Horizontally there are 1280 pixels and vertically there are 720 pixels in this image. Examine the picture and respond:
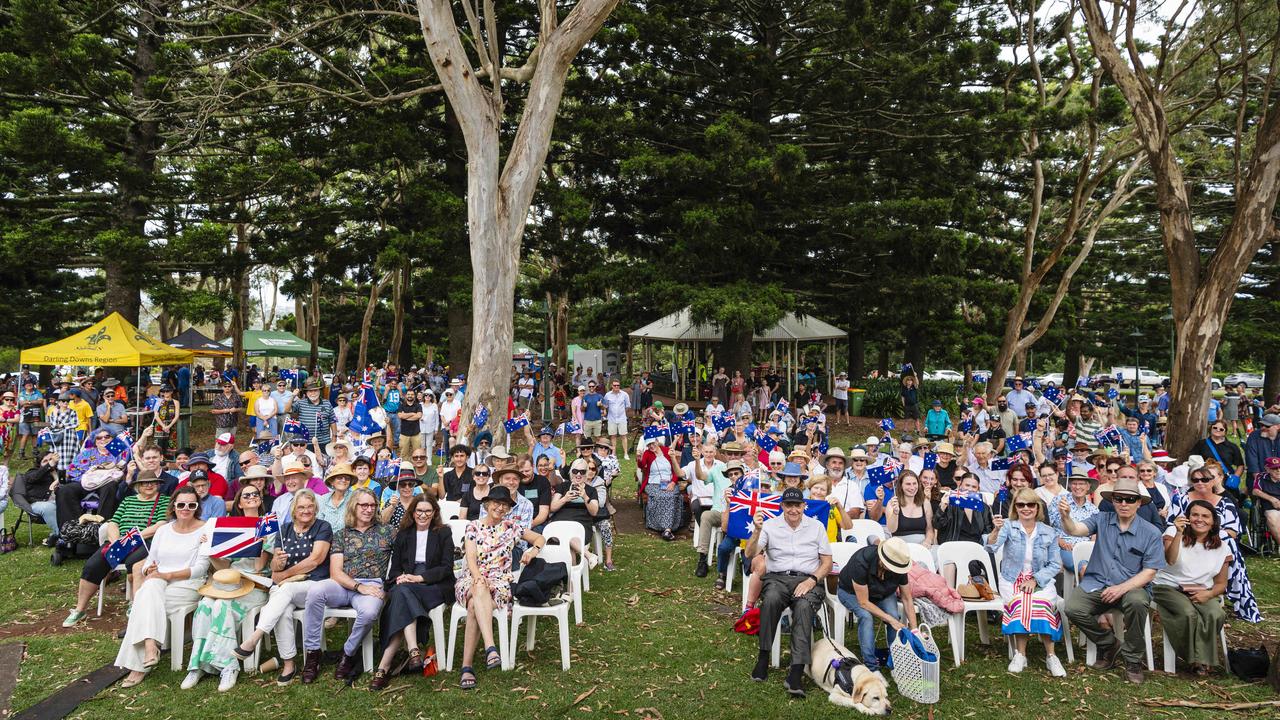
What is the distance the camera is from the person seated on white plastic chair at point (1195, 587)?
5254mm

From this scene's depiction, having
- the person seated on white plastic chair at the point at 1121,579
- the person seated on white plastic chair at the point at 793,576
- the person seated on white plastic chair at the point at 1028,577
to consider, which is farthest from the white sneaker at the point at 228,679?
the person seated on white plastic chair at the point at 1121,579

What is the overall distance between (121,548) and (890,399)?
19.8m

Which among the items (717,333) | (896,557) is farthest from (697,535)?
(717,333)

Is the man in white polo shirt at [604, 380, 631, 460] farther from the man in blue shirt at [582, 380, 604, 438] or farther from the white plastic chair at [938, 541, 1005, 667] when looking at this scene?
the white plastic chair at [938, 541, 1005, 667]

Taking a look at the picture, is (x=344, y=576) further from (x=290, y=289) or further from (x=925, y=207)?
(x=290, y=289)

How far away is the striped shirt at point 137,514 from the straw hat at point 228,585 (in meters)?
1.42

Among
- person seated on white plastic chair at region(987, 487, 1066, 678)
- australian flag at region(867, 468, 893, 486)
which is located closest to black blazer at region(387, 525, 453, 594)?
person seated on white plastic chair at region(987, 487, 1066, 678)

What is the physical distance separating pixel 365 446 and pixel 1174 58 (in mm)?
18248

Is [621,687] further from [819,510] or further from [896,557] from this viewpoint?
[819,510]

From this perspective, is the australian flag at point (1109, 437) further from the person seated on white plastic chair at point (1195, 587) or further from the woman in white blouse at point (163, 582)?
the woman in white blouse at point (163, 582)

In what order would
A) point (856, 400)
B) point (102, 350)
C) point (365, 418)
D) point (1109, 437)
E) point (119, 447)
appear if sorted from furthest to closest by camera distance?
point (856, 400) < point (102, 350) < point (365, 418) < point (1109, 437) < point (119, 447)

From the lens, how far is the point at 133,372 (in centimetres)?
1978

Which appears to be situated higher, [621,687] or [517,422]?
[517,422]

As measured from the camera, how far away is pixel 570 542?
642 centimetres
